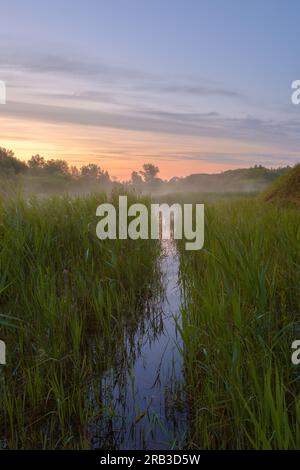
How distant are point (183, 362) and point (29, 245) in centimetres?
288

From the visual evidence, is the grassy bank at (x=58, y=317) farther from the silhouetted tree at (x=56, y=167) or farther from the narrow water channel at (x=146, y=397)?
the silhouetted tree at (x=56, y=167)

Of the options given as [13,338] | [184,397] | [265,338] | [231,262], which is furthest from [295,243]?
[13,338]

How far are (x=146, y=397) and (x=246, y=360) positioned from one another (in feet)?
2.89

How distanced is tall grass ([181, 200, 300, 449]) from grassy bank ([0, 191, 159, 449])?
82cm

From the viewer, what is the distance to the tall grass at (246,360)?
→ 2.43m

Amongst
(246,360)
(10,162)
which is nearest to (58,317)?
(246,360)

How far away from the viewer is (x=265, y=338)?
11.0ft

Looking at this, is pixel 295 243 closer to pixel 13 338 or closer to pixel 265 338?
pixel 265 338

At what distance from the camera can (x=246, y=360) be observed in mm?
3098

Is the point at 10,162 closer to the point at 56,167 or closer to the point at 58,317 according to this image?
the point at 56,167

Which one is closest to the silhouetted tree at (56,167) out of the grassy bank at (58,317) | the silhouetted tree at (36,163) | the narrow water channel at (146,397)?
the silhouetted tree at (36,163)
